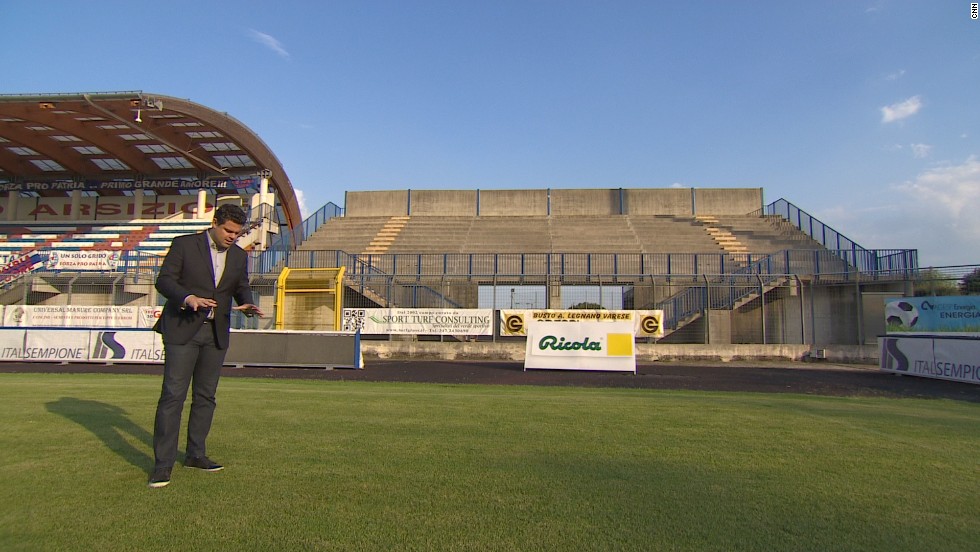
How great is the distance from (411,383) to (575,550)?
1015 cm

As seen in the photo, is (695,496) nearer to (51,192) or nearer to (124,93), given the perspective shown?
(124,93)

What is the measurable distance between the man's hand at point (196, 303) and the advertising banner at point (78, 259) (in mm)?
27124

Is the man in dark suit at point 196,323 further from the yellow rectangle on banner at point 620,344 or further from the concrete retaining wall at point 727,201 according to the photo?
the concrete retaining wall at point 727,201

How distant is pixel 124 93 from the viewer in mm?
30203

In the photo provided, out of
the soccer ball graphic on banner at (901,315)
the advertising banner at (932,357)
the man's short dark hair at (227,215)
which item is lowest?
the advertising banner at (932,357)

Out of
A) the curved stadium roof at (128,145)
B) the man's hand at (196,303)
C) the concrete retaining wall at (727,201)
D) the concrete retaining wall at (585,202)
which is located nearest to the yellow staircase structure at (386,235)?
the curved stadium roof at (128,145)

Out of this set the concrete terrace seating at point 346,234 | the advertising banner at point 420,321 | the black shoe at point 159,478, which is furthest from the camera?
the concrete terrace seating at point 346,234

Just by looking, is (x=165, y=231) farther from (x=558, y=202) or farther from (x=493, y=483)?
(x=493, y=483)

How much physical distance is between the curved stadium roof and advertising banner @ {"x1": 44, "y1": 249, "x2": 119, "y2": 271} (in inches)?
317

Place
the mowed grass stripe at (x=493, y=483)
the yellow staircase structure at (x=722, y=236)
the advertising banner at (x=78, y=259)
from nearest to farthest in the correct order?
the mowed grass stripe at (x=493, y=483) → the advertising banner at (x=78, y=259) → the yellow staircase structure at (x=722, y=236)

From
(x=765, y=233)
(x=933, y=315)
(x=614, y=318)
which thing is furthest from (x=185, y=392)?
(x=765, y=233)

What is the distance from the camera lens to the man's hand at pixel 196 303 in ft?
12.6

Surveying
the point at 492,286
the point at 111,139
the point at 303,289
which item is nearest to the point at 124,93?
the point at 111,139

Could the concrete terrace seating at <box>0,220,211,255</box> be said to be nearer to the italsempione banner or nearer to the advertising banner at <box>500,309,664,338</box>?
the italsempione banner
